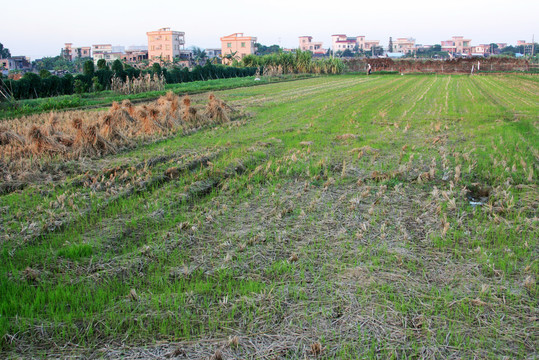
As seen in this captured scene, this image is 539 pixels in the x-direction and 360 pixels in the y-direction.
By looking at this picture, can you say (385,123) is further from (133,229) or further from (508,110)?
(133,229)

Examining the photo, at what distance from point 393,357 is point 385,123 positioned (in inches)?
383

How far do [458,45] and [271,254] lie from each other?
189m

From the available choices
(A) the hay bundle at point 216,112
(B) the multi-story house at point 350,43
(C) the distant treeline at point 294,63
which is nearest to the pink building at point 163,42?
(C) the distant treeline at point 294,63

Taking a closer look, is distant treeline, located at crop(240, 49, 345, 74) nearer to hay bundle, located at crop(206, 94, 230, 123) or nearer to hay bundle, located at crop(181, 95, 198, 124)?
hay bundle, located at crop(206, 94, 230, 123)

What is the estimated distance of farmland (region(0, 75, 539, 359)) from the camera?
110 inches

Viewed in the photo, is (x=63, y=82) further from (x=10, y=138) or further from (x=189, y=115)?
(x=10, y=138)

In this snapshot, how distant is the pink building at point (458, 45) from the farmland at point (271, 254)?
17246 centimetres

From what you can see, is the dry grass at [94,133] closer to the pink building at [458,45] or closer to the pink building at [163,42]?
the pink building at [163,42]

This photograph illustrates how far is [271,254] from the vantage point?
3.99 meters

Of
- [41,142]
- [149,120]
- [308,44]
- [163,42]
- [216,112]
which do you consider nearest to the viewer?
[41,142]

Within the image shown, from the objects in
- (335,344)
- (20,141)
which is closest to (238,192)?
(335,344)

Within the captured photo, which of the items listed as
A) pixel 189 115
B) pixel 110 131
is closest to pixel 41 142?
pixel 110 131

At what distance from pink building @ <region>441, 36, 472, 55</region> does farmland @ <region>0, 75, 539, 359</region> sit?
172 m

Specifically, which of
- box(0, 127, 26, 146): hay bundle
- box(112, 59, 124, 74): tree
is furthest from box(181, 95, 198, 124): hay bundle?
box(112, 59, 124, 74): tree
